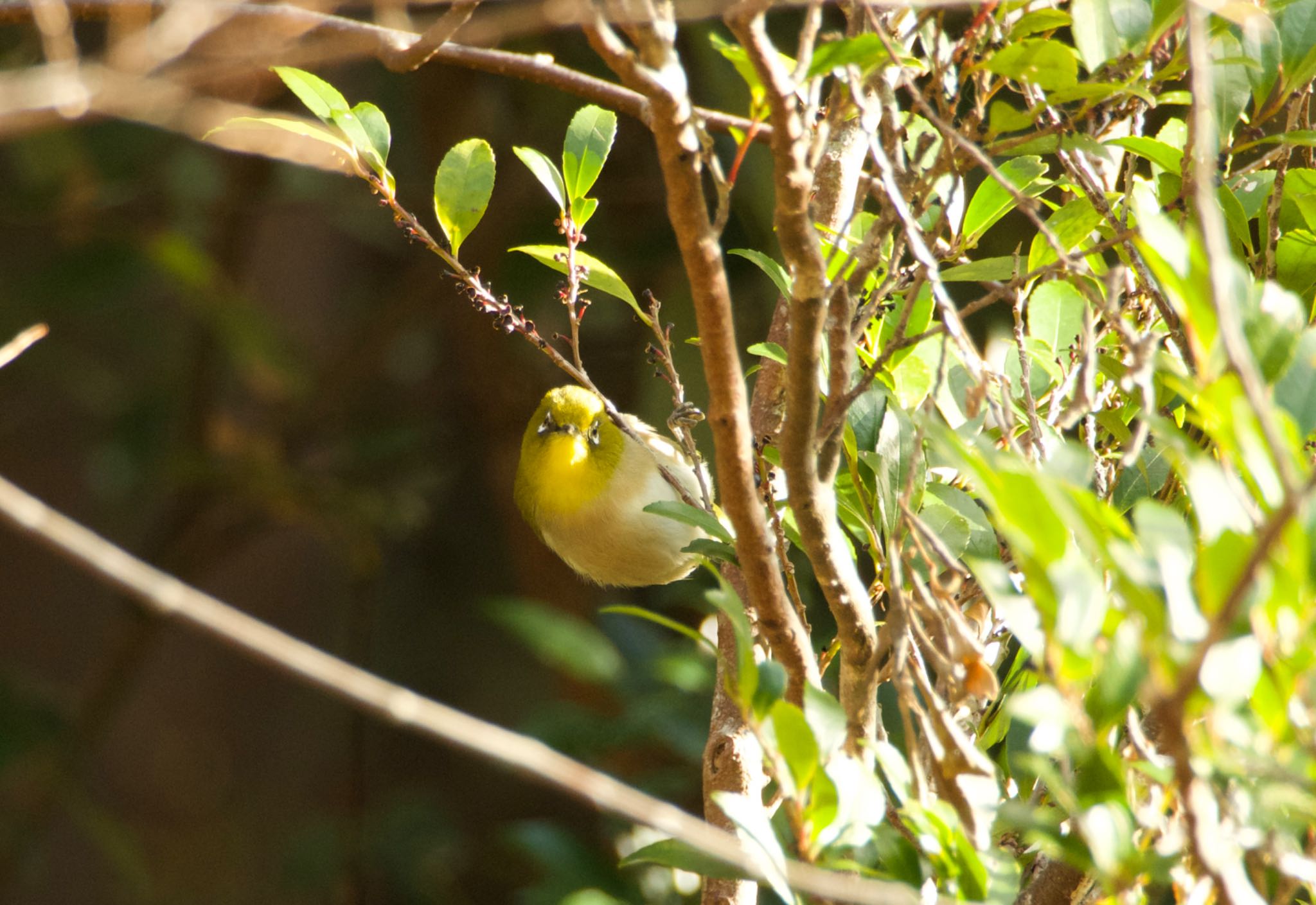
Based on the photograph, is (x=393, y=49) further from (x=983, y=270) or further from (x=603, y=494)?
(x=603, y=494)

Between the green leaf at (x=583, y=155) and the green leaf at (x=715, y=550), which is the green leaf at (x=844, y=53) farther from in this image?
the green leaf at (x=715, y=550)

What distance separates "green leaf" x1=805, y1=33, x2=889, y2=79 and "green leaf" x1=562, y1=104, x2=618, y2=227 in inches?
15.1

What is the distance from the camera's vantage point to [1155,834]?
3.08 feet

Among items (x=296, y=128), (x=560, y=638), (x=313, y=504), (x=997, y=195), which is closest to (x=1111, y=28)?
(x=997, y=195)

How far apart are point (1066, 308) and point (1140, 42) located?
0.32 m

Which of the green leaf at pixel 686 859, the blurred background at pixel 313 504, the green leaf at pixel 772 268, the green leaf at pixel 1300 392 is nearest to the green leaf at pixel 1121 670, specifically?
the green leaf at pixel 1300 392

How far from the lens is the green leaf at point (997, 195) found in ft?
4.00

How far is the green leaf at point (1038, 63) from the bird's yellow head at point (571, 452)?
1739mm

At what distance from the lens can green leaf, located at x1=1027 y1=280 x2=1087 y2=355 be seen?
4.40 ft

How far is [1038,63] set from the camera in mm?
1026

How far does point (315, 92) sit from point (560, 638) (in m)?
1.51

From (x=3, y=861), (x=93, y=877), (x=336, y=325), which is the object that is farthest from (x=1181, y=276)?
(x=93, y=877)

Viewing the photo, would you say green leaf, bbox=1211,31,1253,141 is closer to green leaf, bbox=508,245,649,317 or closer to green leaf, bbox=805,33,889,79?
green leaf, bbox=805,33,889,79

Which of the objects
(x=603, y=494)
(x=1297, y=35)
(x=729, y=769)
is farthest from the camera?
(x=603, y=494)
